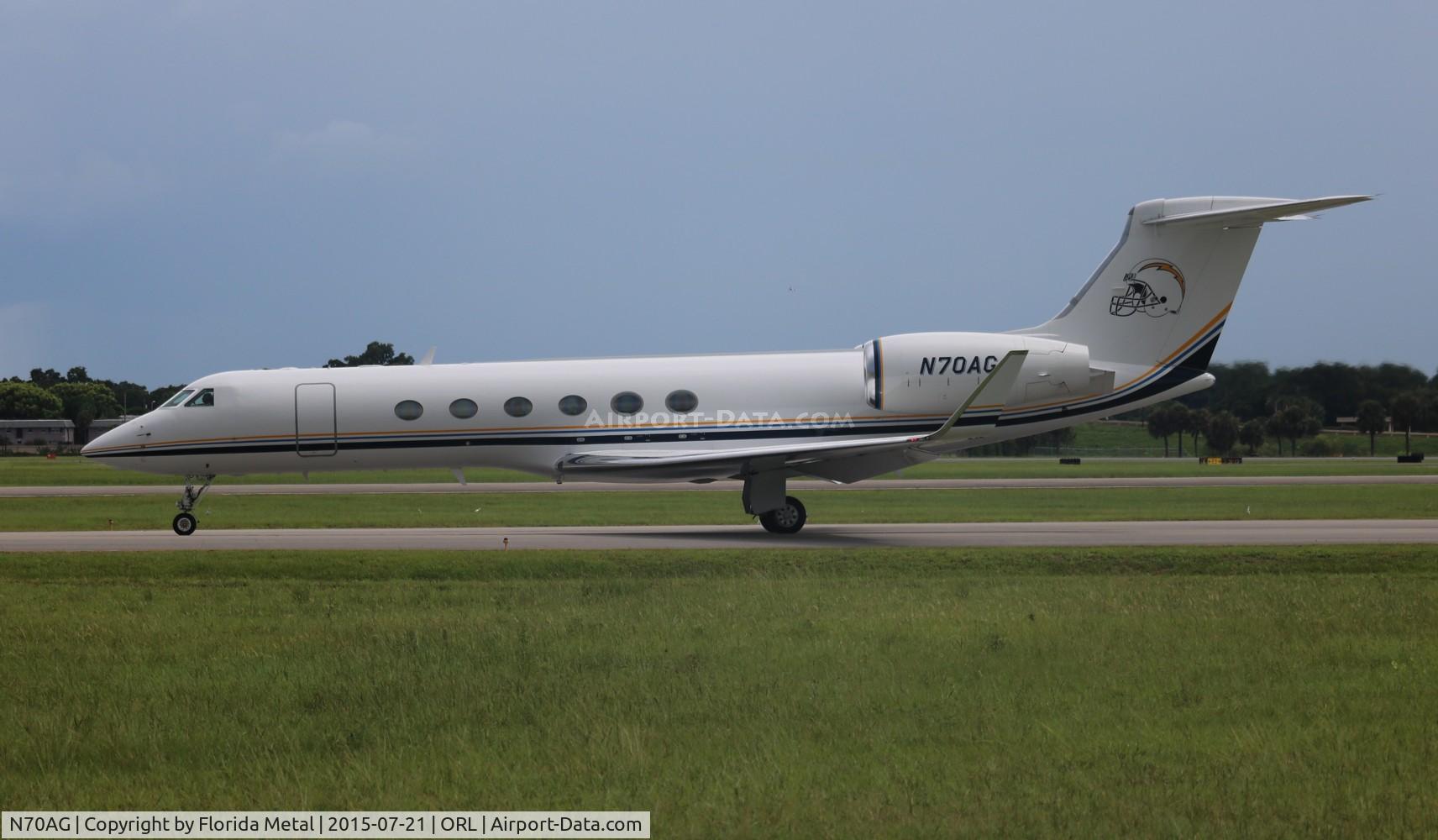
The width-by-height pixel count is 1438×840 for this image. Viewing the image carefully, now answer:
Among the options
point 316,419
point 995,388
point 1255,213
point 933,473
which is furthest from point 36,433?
point 1255,213

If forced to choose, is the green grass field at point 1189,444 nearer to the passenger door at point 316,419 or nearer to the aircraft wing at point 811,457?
the aircraft wing at point 811,457

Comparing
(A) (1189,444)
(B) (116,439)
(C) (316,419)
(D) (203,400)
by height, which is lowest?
(A) (1189,444)

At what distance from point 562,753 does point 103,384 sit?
149738 millimetres

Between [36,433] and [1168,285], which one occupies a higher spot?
[1168,285]

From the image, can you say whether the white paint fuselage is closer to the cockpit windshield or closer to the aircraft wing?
the cockpit windshield

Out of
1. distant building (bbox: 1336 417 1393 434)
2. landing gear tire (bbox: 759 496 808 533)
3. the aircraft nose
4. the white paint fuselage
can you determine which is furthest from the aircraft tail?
distant building (bbox: 1336 417 1393 434)

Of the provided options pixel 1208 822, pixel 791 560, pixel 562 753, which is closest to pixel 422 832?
pixel 562 753

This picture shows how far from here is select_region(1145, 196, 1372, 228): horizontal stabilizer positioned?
20219 mm

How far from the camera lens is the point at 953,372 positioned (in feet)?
70.4

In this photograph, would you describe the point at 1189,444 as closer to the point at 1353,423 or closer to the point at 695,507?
the point at 1353,423

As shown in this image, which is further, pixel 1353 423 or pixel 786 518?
pixel 1353 423

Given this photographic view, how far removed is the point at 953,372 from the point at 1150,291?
3.87m

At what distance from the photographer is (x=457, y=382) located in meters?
22.2

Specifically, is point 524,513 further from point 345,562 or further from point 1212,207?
point 1212,207
